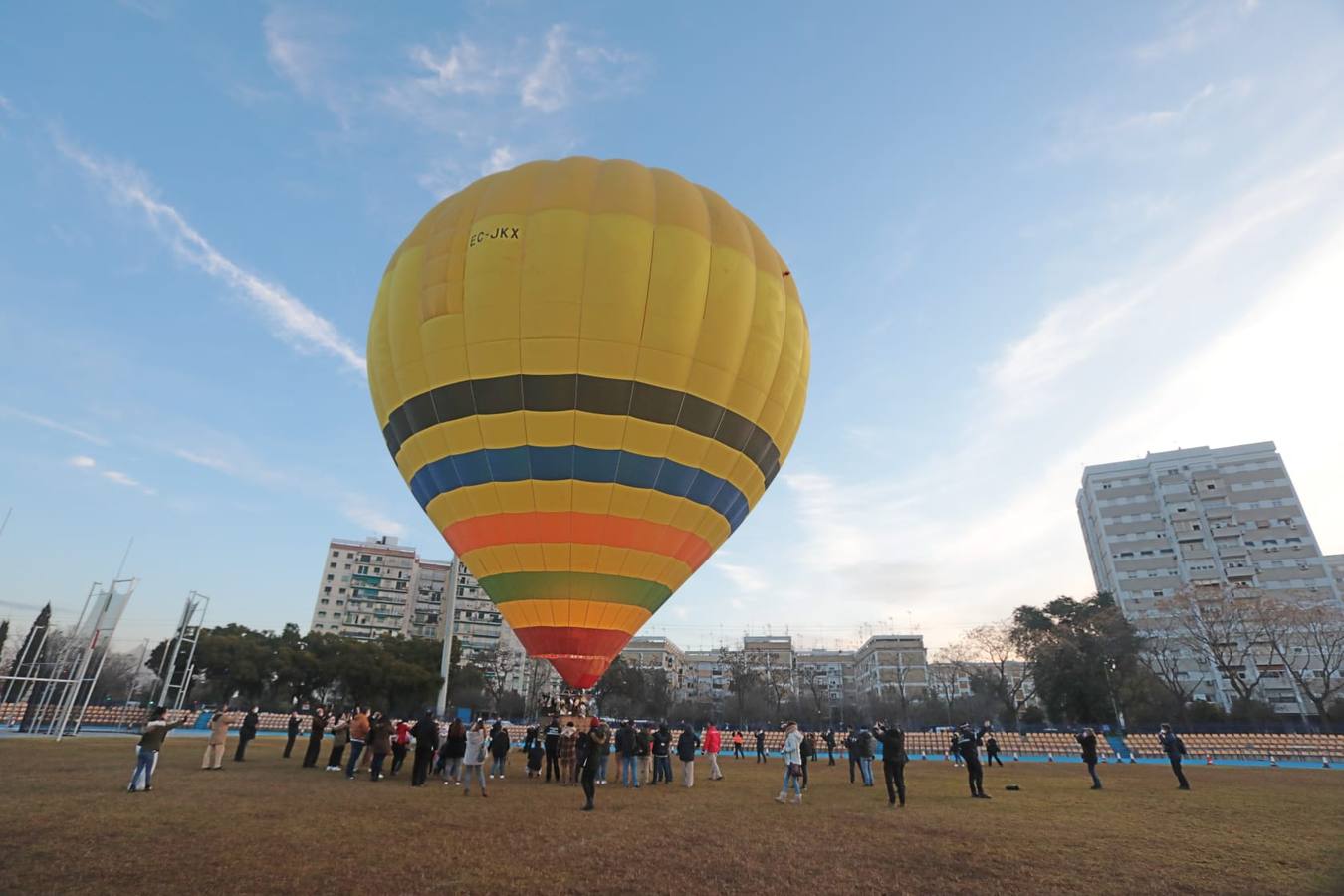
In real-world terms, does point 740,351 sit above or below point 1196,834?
above

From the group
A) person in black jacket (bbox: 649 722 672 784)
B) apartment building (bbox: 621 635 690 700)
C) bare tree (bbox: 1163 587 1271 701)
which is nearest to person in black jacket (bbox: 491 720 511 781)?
person in black jacket (bbox: 649 722 672 784)

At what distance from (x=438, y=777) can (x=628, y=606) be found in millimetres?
5816

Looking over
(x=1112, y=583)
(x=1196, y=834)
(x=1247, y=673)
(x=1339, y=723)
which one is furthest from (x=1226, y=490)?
(x=1196, y=834)

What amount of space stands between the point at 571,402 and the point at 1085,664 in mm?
51911

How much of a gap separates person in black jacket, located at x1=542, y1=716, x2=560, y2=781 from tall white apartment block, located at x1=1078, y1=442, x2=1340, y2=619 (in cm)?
8104

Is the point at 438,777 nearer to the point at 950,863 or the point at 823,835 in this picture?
the point at 823,835

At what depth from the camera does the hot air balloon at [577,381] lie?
13109 mm

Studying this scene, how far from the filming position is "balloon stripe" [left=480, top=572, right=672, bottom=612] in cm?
1368

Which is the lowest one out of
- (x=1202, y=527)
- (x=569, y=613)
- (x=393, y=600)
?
(x=569, y=613)

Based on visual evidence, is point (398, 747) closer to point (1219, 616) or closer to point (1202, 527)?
point (1219, 616)

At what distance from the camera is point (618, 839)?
26.2ft

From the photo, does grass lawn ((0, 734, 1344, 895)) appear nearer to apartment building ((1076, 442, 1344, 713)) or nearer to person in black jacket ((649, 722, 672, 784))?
person in black jacket ((649, 722, 672, 784))

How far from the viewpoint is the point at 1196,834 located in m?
8.90

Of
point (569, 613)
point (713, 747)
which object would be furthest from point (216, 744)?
point (713, 747)
